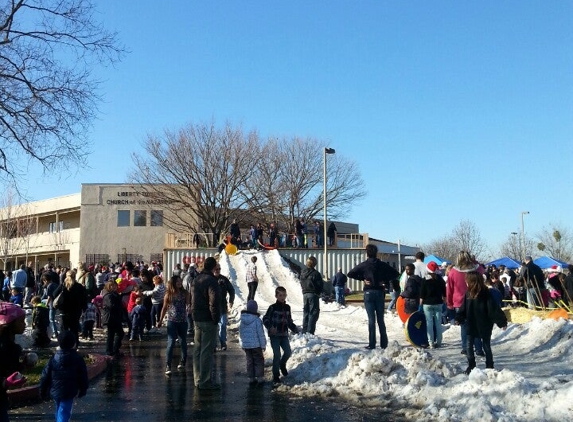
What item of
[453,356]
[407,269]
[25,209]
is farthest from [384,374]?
[25,209]

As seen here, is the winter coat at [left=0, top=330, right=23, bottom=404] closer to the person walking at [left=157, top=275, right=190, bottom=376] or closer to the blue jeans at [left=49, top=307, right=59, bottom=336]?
the person walking at [left=157, top=275, right=190, bottom=376]

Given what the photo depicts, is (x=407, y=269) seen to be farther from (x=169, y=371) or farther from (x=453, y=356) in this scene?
(x=169, y=371)

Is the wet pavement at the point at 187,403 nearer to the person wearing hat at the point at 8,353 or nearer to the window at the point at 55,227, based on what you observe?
the person wearing hat at the point at 8,353

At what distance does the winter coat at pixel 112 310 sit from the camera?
508 inches

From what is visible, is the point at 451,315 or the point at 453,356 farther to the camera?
the point at 451,315

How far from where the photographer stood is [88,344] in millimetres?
15148

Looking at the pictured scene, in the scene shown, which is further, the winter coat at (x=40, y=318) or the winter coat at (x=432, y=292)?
the winter coat at (x=40, y=318)

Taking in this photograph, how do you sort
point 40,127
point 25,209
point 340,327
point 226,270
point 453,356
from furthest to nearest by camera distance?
point 25,209, point 226,270, point 340,327, point 40,127, point 453,356

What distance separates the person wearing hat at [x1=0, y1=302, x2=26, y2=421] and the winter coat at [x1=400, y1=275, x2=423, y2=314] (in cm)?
866

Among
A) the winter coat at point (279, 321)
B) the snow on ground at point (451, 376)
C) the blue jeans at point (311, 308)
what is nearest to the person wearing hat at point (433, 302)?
the snow on ground at point (451, 376)

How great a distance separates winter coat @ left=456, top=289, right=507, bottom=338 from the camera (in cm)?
898

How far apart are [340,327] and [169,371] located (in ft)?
25.7

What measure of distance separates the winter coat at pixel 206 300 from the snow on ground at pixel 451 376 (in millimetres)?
1481

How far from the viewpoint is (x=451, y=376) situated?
329 inches
